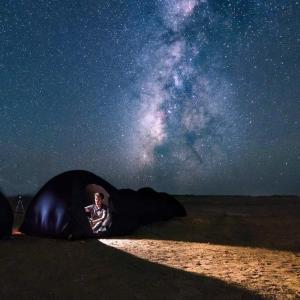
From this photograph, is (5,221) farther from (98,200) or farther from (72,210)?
(98,200)

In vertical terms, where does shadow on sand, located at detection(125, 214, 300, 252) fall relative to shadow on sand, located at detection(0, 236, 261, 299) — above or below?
above

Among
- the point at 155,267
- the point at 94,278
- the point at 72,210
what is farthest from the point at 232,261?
the point at 72,210

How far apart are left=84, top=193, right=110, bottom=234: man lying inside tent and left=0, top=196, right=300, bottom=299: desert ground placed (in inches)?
28.2

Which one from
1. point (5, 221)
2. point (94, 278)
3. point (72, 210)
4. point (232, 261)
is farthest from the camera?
point (72, 210)

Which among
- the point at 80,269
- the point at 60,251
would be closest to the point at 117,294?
the point at 80,269

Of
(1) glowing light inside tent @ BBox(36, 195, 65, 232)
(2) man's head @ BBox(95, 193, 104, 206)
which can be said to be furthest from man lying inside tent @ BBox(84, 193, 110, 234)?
(1) glowing light inside tent @ BBox(36, 195, 65, 232)

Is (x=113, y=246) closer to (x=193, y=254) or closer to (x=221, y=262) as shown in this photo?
(x=193, y=254)

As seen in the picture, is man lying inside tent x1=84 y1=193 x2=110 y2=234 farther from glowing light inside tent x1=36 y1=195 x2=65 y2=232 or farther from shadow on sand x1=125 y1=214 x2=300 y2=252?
glowing light inside tent x1=36 y1=195 x2=65 y2=232

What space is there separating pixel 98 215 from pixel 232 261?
5000 millimetres

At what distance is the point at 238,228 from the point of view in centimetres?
1355

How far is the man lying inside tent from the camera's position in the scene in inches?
444

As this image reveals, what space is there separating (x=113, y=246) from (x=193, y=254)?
2136 mm

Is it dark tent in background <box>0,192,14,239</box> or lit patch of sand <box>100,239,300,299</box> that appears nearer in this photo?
lit patch of sand <box>100,239,300,299</box>

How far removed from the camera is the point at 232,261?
8.05 meters
